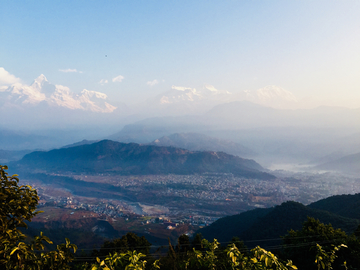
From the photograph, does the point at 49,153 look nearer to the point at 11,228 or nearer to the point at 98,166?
the point at 98,166

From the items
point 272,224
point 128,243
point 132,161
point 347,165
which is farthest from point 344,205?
point 347,165

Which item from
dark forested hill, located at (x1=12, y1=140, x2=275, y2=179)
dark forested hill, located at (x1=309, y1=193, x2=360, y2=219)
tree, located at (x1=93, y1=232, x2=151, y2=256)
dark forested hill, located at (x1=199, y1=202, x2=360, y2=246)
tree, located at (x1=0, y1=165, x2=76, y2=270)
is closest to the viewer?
tree, located at (x1=0, y1=165, x2=76, y2=270)

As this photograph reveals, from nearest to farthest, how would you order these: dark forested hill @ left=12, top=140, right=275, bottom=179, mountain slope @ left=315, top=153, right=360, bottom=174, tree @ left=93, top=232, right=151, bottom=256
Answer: tree @ left=93, top=232, right=151, bottom=256 → dark forested hill @ left=12, top=140, right=275, bottom=179 → mountain slope @ left=315, top=153, right=360, bottom=174

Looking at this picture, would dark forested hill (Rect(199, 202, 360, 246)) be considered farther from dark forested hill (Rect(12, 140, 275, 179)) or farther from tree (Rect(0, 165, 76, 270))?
dark forested hill (Rect(12, 140, 275, 179))

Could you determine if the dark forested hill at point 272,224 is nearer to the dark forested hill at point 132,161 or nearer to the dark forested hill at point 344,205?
the dark forested hill at point 344,205

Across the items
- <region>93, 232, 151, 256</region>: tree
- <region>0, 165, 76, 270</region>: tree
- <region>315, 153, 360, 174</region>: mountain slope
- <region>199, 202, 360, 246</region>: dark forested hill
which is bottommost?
<region>315, 153, 360, 174</region>: mountain slope

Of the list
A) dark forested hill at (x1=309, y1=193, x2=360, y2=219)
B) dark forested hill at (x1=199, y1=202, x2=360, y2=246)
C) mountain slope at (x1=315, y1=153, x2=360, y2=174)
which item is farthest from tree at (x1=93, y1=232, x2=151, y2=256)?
mountain slope at (x1=315, y1=153, x2=360, y2=174)

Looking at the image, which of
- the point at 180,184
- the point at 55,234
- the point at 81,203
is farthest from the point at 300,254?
the point at 180,184
